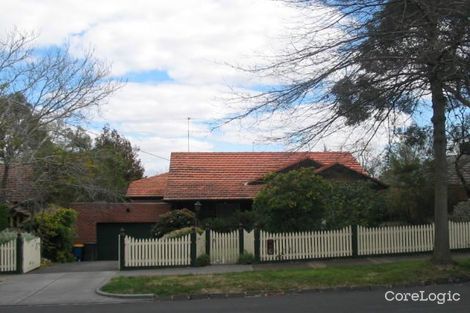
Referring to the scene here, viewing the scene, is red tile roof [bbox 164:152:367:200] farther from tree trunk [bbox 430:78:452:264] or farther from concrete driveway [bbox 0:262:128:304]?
tree trunk [bbox 430:78:452:264]

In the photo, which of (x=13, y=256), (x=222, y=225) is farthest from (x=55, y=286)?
(x=222, y=225)

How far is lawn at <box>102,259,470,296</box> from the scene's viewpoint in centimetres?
1423

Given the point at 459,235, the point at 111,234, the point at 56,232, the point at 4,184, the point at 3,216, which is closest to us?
the point at 459,235

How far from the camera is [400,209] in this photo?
23797 mm

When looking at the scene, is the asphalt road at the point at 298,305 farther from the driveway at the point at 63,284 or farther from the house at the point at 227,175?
the house at the point at 227,175

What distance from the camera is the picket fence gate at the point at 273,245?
1967cm

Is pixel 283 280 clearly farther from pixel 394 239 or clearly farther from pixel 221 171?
pixel 221 171

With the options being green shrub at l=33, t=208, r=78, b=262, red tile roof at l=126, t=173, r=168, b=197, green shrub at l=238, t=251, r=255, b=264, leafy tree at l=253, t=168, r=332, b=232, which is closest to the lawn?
green shrub at l=238, t=251, r=255, b=264

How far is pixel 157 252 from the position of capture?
19.7m

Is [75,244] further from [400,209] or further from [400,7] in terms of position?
[400,7]

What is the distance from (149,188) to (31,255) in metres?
20.2

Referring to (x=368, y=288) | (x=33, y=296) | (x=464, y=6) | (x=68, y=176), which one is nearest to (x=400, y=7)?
(x=464, y=6)

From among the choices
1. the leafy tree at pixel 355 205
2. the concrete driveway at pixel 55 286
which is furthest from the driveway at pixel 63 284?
the leafy tree at pixel 355 205

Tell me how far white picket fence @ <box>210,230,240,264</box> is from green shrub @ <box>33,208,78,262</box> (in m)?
10.1
